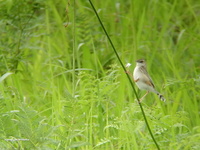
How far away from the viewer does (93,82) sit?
386cm

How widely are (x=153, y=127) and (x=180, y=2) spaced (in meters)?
4.83

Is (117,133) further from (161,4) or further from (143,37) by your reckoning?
(161,4)

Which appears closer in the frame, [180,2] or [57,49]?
[57,49]

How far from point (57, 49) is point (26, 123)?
381 cm

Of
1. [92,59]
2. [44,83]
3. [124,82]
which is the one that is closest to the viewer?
[124,82]

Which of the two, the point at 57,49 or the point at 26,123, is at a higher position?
the point at 26,123

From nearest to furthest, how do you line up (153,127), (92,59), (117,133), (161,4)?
1. (153,127)
2. (117,133)
3. (92,59)
4. (161,4)

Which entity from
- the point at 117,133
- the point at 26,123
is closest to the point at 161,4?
the point at 117,133

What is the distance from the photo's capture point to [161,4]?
7.45 metres

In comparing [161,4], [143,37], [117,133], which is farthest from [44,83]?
[161,4]

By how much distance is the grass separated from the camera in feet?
10.4

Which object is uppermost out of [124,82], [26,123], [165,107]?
[26,123]

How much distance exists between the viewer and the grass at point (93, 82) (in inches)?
125

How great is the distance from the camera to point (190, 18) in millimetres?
8070
